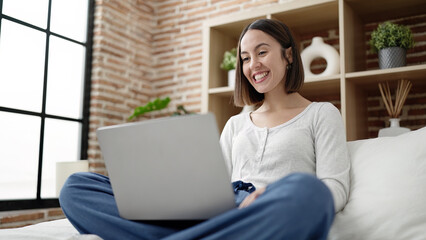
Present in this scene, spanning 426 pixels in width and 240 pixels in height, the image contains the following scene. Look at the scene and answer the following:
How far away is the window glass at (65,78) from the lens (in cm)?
293

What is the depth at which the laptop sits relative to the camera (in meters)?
0.90

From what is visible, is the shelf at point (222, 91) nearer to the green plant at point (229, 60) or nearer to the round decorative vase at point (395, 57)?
the green plant at point (229, 60)

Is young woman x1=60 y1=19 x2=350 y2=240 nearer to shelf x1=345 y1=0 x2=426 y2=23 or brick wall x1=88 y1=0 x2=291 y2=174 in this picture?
shelf x1=345 y1=0 x2=426 y2=23

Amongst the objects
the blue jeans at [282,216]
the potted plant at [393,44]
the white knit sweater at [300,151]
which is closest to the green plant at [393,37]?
the potted plant at [393,44]

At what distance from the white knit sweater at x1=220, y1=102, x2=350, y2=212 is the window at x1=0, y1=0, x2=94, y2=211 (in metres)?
1.69

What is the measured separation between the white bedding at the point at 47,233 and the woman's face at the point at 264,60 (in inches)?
34.7

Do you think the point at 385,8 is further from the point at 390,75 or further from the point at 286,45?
the point at 286,45

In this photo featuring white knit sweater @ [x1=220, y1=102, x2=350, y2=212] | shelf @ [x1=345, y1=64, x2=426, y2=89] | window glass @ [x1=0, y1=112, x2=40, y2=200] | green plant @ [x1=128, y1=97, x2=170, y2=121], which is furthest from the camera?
green plant @ [x1=128, y1=97, x2=170, y2=121]

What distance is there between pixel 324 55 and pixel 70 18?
1916 millimetres

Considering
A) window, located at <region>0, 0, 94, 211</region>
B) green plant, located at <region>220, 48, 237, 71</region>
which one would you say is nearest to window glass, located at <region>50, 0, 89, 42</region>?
window, located at <region>0, 0, 94, 211</region>

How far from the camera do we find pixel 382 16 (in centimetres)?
253

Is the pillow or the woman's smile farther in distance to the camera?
the woman's smile

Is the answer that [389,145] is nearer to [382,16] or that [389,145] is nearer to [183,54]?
[382,16]

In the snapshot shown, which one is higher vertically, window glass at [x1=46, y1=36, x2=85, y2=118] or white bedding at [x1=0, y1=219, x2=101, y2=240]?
window glass at [x1=46, y1=36, x2=85, y2=118]
